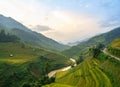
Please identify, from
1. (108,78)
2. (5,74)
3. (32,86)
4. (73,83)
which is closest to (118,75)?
(108,78)

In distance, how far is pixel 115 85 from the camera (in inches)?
3893

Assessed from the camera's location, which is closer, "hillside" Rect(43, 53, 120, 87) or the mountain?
"hillside" Rect(43, 53, 120, 87)

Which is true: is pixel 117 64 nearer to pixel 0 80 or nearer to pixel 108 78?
pixel 108 78

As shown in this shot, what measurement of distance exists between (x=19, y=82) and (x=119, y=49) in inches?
3001

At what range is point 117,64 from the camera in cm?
11544

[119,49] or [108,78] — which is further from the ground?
[119,49]

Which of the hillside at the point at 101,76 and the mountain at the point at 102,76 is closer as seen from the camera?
the hillside at the point at 101,76

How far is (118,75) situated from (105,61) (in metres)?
28.8

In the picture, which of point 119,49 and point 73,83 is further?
point 119,49

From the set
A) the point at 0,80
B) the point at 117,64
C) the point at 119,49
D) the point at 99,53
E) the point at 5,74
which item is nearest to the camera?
the point at 117,64

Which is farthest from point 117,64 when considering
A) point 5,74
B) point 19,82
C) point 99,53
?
point 5,74

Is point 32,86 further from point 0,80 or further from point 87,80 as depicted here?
point 0,80

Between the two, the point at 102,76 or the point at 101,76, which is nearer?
the point at 102,76

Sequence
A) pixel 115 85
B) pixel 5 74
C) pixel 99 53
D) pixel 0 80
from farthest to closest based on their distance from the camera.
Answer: pixel 5 74 → pixel 0 80 → pixel 99 53 → pixel 115 85
